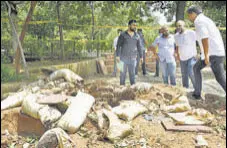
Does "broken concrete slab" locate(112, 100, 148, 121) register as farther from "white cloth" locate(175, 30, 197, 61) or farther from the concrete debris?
"white cloth" locate(175, 30, 197, 61)

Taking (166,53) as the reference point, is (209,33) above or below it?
above

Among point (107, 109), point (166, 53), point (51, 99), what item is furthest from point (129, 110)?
point (166, 53)

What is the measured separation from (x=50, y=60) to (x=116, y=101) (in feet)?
20.1

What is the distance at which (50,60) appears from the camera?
33.6ft

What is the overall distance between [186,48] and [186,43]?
152 mm

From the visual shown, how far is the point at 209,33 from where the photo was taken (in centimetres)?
449

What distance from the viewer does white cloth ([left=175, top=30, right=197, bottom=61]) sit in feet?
15.9

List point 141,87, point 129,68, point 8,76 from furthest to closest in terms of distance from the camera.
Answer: point 8,76, point 129,68, point 141,87

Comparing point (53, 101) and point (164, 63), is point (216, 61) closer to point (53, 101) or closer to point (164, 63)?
point (164, 63)

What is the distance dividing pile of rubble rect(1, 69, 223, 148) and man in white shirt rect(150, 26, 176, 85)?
0.68m

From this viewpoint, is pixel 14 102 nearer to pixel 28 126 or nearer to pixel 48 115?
pixel 28 126

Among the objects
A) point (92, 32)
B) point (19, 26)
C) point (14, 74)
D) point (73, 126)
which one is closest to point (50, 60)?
point (19, 26)

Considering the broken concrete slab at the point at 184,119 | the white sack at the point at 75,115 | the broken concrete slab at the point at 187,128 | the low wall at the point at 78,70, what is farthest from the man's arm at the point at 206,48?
the low wall at the point at 78,70

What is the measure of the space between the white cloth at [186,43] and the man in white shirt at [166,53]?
208 millimetres
